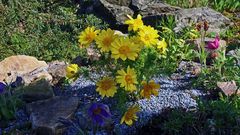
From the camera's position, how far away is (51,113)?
4.18 m

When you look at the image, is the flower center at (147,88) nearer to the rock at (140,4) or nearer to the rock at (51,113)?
the rock at (51,113)

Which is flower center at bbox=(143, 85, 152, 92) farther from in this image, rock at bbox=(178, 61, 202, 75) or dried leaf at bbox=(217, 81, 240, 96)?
rock at bbox=(178, 61, 202, 75)

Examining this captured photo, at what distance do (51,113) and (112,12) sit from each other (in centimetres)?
245

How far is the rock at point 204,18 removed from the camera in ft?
19.7

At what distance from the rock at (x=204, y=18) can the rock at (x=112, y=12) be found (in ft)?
2.12

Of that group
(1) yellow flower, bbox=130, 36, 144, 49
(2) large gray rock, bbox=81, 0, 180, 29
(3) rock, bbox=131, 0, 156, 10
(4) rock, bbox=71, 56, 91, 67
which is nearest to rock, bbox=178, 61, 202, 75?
(4) rock, bbox=71, 56, 91, 67

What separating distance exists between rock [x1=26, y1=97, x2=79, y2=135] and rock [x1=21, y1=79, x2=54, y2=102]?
0.18 m

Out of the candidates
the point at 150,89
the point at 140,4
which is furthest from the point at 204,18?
the point at 150,89

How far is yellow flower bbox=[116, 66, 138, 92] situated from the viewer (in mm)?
3646

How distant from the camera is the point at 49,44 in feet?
19.8

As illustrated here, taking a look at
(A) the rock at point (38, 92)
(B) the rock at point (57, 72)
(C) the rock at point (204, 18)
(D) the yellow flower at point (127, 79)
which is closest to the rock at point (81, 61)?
(B) the rock at point (57, 72)

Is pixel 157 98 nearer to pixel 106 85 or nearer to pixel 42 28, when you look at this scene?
pixel 106 85

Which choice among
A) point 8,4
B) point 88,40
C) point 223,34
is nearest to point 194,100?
point 88,40

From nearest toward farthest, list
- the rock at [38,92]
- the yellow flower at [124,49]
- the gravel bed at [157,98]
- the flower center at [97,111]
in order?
the flower center at [97,111]
the yellow flower at [124,49]
the gravel bed at [157,98]
the rock at [38,92]
